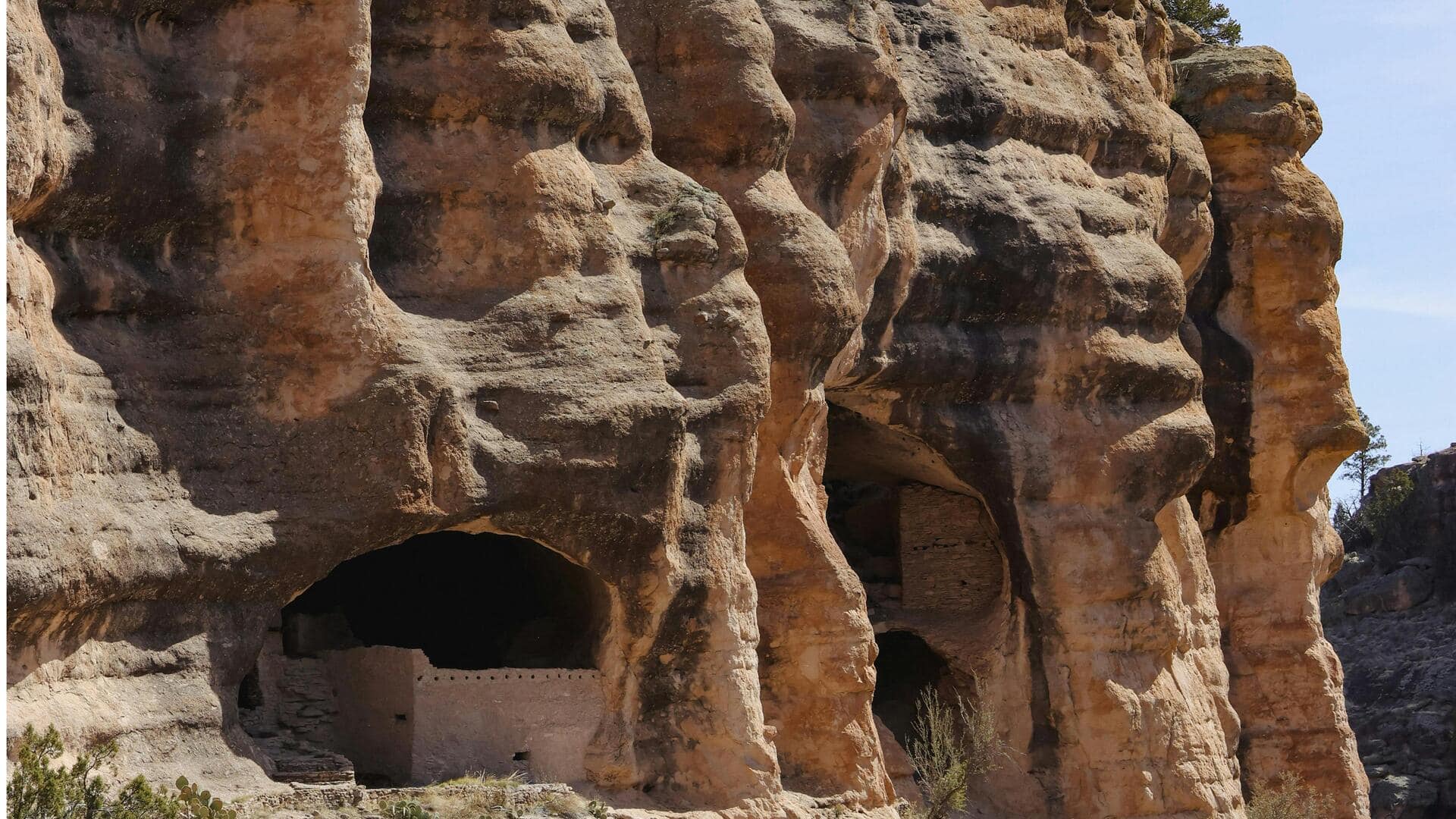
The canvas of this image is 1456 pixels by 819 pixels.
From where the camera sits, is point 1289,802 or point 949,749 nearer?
point 949,749

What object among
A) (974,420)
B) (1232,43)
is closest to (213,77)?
(974,420)

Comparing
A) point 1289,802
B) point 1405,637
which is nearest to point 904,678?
point 1289,802

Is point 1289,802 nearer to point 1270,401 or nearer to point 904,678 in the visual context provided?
point 1270,401

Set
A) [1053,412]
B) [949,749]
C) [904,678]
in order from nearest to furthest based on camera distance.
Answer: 1. [949,749]
2. [1053,412]
3. [904,678]

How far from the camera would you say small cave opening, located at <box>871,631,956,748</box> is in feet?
92.2

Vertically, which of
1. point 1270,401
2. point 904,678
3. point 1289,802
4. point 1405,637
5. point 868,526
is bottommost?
point 1289,802

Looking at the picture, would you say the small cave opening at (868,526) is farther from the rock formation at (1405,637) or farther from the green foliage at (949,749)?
the rock formation at (1405,637)

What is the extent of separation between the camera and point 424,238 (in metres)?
20.9

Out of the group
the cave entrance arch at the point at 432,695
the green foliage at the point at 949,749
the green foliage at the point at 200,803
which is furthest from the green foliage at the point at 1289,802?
the green foliage at the point at 200,803

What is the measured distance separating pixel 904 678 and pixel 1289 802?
5279mm

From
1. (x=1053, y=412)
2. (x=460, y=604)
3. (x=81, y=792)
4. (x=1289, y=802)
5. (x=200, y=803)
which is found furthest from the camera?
(x=1289, y=802)

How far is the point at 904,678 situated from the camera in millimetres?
28734

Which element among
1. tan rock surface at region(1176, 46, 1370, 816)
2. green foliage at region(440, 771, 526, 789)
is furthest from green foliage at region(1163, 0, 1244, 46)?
green foliage at region(440, 771, 526, 789)

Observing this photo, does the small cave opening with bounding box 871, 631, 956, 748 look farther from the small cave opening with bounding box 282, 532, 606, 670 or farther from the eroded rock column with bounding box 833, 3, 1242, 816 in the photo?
the small cave opening with bounding box 282, 532, 606, 670
